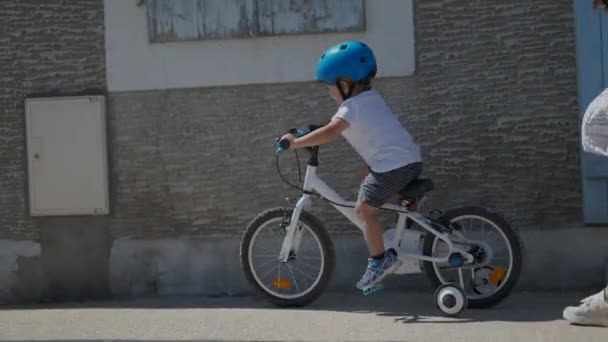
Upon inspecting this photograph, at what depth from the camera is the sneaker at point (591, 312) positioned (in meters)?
5.73

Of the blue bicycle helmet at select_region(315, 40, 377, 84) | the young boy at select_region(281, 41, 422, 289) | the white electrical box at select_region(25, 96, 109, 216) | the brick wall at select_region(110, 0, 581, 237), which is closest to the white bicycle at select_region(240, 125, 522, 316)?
the young boy at select_region(281, 41, 422, 289)

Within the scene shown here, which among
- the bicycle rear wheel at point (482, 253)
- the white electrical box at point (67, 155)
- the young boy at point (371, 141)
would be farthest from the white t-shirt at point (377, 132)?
the white electrical box at point (67, 155)

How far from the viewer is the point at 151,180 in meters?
7.41

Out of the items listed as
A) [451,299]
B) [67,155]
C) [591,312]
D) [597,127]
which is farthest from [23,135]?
[591,312]

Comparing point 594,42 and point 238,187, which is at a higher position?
point 594,42

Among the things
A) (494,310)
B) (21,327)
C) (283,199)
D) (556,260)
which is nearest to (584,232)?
(556,260)

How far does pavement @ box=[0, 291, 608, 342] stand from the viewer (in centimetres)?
568

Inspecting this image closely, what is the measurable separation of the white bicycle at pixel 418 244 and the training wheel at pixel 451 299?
0.04 ft

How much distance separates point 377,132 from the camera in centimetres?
623

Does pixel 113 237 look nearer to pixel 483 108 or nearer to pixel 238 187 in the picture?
pixel 238 187

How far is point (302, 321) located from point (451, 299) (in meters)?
0.94

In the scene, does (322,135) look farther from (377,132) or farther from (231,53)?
(231,53)

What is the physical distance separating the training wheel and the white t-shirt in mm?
832

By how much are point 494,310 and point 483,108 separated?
1.54 metres
